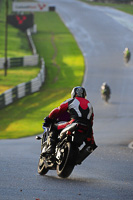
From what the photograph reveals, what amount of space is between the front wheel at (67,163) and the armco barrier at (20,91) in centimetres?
2210

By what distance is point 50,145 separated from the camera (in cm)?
1077

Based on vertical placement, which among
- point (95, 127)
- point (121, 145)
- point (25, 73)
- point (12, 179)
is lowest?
point (25, 73)

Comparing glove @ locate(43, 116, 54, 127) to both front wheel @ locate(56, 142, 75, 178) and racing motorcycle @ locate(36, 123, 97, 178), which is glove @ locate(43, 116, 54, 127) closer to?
racing motorcycle @ locate(36, 123, 97, 178)

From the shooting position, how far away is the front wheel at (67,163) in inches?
390

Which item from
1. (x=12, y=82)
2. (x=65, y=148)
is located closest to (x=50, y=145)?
(x=65, y=148)

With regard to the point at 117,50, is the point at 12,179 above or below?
above

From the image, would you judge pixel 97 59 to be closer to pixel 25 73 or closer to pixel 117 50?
pixel 117 50

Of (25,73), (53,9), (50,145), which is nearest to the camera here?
(50,145)

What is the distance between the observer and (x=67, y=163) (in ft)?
32.8

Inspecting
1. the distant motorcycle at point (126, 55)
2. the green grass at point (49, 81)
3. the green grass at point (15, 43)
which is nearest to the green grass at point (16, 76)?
the green grass at point (49, 81)

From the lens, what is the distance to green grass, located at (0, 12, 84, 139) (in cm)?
2949

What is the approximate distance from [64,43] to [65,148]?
1975 inches

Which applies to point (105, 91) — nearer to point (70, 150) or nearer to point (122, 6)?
point (70, 150)

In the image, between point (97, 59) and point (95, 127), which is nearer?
point (95, 127)
